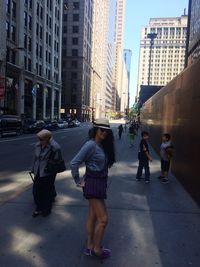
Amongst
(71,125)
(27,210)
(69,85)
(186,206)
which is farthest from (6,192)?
(69,85)

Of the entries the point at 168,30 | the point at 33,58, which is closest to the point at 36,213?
the point at 33,58

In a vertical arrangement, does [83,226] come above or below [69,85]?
below

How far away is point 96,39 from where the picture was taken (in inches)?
5389

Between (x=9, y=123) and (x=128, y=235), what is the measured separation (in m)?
30.3

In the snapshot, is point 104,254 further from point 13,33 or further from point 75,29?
point 75,29

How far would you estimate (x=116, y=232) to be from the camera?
5605mm

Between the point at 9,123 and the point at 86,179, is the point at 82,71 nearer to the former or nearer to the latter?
the point at 9,123

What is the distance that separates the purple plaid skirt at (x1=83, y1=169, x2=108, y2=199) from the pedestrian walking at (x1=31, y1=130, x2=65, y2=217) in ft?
6.98

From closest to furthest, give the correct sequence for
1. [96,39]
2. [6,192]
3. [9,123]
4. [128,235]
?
[128,235]
[6,192]
[9,123]
[96,39]

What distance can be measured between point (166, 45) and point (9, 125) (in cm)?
3987

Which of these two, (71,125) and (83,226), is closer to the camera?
(83,226)

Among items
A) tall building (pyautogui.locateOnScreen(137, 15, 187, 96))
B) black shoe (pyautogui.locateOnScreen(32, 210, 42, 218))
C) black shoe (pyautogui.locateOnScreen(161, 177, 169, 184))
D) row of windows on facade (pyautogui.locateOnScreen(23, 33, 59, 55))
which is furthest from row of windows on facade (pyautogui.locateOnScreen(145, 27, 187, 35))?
black shoe (pyautogui.locateOnScreen(32, 210, 42, 218))

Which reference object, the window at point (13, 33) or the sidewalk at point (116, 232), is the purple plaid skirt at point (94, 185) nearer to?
the sidewalk at point (116, 232)

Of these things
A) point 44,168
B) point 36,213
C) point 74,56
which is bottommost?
point 36,213
